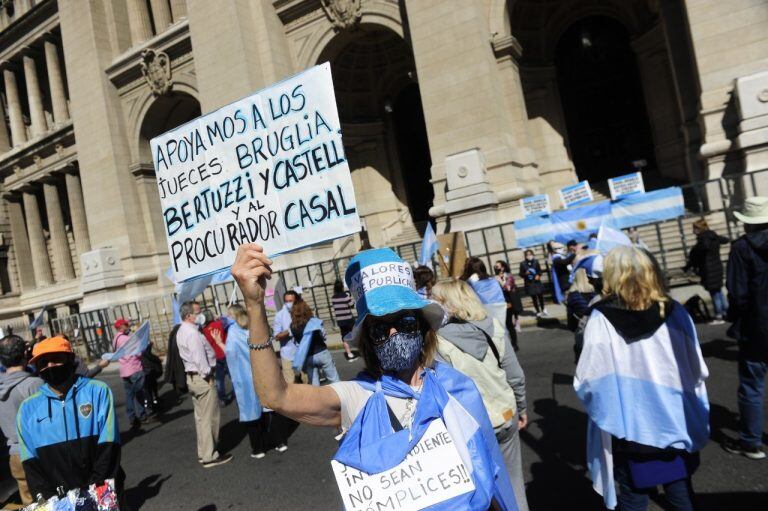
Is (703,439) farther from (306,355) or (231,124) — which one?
(306,355)

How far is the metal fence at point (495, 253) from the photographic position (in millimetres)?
10758

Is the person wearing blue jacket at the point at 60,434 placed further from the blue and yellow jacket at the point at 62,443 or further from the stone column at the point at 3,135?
the stone column at the point at 3,135

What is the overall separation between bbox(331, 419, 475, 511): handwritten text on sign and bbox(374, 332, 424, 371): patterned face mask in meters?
0.29

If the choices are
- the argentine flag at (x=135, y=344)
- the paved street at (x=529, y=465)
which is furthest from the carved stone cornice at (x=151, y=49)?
the paved street at (x=529, y=465)

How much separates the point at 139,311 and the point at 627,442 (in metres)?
19.7

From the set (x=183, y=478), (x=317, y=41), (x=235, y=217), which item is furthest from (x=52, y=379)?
(x=317, y=41)

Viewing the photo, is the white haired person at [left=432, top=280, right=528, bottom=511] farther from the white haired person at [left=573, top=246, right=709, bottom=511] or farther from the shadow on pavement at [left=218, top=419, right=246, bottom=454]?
the shadow on pavement at [left=218, top=419, right=246, bottom=454]

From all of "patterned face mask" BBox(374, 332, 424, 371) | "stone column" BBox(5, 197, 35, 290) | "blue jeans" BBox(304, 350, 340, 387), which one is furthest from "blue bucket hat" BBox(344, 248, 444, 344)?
"stone column" BBox(5, 197, 35, 290)

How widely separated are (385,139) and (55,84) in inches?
703

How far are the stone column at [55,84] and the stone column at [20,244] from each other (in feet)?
25.9

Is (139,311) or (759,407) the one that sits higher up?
(139,311)

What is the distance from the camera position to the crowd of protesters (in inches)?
73.2

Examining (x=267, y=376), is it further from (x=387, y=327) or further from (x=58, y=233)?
(x=58, y=233)

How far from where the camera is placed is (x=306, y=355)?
6.65 meters
